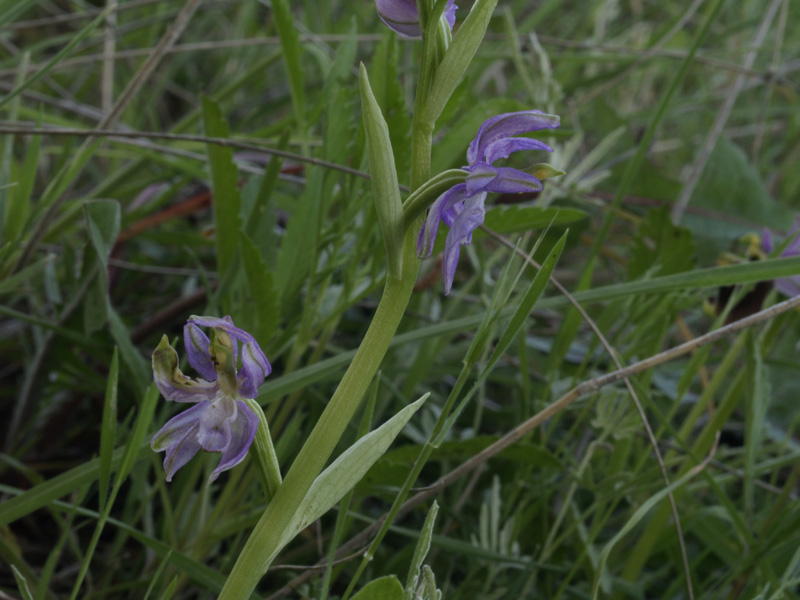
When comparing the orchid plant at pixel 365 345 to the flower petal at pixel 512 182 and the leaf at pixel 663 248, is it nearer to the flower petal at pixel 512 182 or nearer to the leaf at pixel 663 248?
the flower petal at pixel 512 182

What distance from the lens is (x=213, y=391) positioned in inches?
23.3

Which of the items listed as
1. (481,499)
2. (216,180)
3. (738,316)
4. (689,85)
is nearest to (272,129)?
(216,180)

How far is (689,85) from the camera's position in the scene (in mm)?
3129

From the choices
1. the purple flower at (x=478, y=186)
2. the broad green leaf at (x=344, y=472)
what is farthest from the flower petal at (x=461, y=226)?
the broad green leaf at (x=344, y=472)

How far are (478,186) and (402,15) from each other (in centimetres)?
18

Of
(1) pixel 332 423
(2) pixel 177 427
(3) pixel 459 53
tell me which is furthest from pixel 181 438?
(3) pixel 459 53

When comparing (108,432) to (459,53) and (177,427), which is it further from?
(459,53)

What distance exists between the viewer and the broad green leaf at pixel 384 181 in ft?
1.90

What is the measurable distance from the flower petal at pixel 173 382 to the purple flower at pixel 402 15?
1.02 feet

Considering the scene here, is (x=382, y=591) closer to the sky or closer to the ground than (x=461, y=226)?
closer to the ground

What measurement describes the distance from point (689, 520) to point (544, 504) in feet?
0.84

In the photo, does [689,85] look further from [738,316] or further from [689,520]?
[689,520]

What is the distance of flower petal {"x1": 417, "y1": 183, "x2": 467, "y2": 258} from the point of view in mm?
576

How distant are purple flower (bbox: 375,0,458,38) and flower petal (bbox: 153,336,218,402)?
31 centimetres
